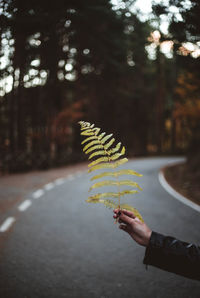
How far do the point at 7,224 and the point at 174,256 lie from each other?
6.65 meters

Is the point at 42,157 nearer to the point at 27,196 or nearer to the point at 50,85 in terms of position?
the point at 50,85

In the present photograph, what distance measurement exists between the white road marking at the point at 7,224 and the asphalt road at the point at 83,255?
5.8 inches

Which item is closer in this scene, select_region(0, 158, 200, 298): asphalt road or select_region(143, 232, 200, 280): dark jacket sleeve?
select_region(143, 232, 200, 280): dark jacket sleeve

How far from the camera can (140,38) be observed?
34906 millimetres

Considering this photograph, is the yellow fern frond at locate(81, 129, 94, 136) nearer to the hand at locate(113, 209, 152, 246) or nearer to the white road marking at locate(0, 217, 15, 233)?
the hand at locate(113, 209, 152, 246)

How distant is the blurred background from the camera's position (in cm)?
465

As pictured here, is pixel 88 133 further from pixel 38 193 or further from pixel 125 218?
pixel 38 193

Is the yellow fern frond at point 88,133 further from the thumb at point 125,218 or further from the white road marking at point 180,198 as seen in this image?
the white road marking at point 180,198

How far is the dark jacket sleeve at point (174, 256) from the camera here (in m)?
1.77

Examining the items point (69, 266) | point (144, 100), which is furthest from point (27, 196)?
point (144, 100)

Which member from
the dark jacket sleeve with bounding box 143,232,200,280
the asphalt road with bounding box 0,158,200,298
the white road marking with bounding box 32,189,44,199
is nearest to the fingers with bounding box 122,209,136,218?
the dark jacket sleeve with bounding box 143,232,200,280

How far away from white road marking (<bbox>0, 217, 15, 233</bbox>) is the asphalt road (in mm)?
147

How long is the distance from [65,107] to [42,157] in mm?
5354

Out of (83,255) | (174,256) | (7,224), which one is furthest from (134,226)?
(7,224)
